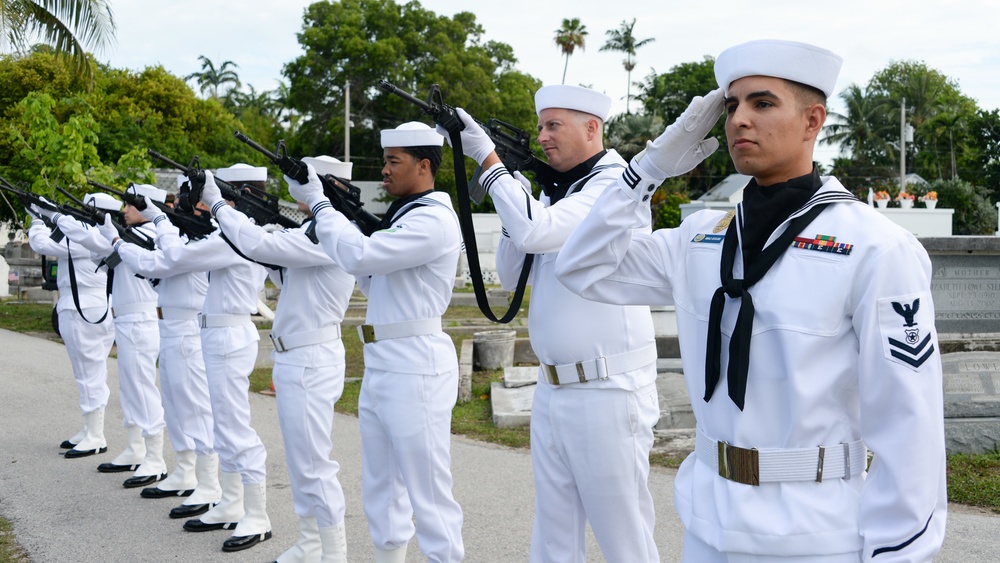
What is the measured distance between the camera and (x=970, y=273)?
9.31 m

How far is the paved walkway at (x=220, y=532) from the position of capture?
5547 millimetres

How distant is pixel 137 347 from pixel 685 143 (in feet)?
21.2

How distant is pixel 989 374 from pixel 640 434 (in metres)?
5.11

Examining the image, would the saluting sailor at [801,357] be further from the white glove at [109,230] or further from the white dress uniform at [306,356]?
the white glove at [109,230]

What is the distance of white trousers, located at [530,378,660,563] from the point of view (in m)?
3.62

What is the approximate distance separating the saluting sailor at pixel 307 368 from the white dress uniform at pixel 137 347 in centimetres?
280

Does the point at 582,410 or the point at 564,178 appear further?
the point at 564,178

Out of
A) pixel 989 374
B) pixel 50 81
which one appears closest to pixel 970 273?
pixel 989 374

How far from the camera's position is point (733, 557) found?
2289 mm

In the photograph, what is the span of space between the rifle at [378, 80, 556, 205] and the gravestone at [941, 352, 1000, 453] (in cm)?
452

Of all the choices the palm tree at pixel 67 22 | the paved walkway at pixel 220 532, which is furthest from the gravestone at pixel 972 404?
the palm tree at pixel 67 22

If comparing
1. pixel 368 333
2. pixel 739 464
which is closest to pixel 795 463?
pixel 739 464

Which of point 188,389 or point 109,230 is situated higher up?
point 109,230

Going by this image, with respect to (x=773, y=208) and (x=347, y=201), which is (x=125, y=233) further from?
(x=773, y=208)
